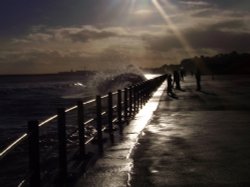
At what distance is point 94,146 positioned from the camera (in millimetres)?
11930

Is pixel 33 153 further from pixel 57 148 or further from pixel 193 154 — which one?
pixel 193 154

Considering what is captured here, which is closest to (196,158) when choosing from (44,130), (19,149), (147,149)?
(147,149)

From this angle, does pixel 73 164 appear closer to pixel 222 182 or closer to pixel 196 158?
pixel 196 158

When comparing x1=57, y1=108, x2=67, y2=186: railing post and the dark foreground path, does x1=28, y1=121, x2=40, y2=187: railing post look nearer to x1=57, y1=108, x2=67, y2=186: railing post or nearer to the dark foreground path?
x1=57, y1=108, x2=67, y2=186: railing post

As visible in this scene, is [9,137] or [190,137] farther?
[9,137]

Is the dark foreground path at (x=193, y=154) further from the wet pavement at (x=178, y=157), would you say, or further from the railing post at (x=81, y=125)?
the railing post at (x=81, y=125)

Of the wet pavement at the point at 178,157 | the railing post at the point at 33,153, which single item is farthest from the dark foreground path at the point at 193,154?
the railing post at the point at 33,153

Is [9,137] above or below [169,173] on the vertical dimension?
below

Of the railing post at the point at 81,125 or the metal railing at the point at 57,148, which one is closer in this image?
the metal railing at the point at 57,148

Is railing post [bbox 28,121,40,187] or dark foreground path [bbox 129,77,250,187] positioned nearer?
railing post [bbox 28,121,40,187]

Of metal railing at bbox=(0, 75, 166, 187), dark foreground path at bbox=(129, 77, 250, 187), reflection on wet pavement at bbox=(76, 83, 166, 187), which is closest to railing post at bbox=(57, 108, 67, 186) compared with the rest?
metal railing at bbox=(0, 75, 166, 187)

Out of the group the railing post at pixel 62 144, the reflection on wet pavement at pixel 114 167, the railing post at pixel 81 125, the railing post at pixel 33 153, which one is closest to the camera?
the railing post at pixel 33 153

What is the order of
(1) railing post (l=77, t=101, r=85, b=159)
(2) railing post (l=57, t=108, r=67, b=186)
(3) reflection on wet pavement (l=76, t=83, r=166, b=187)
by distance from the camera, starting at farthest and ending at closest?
(1) railing post (l=77, t=101, r=85, b=159) → (2) railing post (l=57, t=108, r=67, b=186) → (3) reflection on wet pavement (l=76, t=83, r=166, b=187)

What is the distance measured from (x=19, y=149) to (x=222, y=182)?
8937mm
